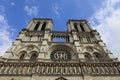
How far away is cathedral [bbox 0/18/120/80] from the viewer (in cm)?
1688

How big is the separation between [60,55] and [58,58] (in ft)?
3.16

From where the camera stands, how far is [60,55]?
72.8ft

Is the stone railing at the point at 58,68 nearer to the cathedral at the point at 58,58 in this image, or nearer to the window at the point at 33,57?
the cathedral at the point at 58,58

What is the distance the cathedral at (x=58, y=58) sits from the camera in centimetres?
1688

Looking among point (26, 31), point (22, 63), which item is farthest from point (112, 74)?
point (26, 31)

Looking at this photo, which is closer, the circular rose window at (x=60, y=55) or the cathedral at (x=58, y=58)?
the cathedral at (x=58, y=58)

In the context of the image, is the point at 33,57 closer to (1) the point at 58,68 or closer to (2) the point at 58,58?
(2) the point at 58,58

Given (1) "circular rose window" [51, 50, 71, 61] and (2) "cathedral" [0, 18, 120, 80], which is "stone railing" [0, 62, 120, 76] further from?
(1) "circular rose window" [51, 50, 71, 61]

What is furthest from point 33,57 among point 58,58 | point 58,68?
point 58,68

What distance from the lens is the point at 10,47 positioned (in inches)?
873

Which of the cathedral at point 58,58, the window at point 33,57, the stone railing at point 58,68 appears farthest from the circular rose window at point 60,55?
the window at point 33,57

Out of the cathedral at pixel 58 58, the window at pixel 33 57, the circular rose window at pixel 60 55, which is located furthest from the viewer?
the window at pixel 33 57

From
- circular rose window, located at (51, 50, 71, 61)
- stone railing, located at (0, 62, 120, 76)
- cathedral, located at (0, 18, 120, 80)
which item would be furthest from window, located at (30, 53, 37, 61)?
stone railing, located at (0, 62, 120, 76)

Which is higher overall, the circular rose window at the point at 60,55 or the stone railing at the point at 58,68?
the circular rose window at the point at 60,55
